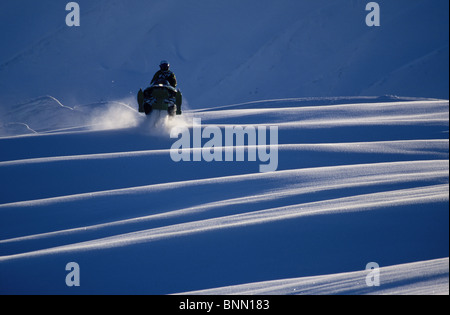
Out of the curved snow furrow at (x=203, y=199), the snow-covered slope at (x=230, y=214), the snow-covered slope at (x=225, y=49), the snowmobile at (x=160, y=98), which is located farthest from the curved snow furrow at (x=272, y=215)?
the snow-covered slope at (x=225, y=49)

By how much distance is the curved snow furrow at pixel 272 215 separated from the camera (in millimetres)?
7273

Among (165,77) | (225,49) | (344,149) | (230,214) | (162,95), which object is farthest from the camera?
(225,49)

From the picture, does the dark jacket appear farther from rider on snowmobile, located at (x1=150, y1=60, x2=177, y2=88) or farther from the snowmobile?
the snowmobile

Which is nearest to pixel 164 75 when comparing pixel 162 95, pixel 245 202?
pixel 162 95

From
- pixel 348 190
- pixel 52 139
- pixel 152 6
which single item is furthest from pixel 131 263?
pixel 152 6

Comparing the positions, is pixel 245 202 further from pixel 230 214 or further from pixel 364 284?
pixel 364 284

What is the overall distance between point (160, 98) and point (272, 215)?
4.93 m

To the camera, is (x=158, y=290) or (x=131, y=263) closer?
(x=158, y=290)

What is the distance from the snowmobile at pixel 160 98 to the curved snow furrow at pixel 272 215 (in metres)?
4.54

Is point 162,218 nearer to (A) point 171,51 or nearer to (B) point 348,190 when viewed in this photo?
(B) point 348,190

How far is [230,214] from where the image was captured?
321 inches

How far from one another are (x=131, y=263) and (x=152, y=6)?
107ft

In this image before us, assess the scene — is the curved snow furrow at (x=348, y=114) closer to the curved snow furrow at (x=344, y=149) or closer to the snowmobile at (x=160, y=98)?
the curved snow furrow at (x=344, y=149)

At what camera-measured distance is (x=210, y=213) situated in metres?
8.26
